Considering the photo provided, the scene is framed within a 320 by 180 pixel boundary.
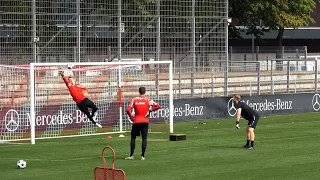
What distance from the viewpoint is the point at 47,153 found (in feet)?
82.6

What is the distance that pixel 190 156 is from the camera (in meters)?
24.1

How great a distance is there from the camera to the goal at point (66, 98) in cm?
2886

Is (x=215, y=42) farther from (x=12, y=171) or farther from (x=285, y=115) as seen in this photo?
(x=12, y=171)

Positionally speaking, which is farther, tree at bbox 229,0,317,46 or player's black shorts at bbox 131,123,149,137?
tree at bbox 229,0,317,46

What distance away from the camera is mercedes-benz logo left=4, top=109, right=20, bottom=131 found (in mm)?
28797

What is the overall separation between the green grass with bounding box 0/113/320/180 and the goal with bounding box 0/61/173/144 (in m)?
0.92

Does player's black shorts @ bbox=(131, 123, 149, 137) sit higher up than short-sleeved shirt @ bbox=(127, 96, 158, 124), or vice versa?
short-sleeved shirt @ bbox=(127, 96, 158, 124)

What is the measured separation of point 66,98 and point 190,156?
857cm

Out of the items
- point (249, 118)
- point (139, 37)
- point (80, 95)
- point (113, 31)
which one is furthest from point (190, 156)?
point (139, 37)

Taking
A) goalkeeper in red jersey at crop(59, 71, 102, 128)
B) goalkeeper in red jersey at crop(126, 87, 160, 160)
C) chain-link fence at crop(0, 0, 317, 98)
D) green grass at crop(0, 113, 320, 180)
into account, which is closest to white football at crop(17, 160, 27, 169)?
green grass at crop(0, 113, 320, 180)

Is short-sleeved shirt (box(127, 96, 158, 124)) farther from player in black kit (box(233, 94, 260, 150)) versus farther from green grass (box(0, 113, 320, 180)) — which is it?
player in black kit (box(233, 94, 260, 150))

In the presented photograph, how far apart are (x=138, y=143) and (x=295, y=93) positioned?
15.6m

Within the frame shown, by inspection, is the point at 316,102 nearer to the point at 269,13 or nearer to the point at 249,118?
the point at 269,13

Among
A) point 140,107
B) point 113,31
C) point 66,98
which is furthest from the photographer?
point 113,31
